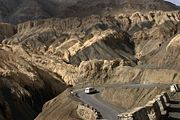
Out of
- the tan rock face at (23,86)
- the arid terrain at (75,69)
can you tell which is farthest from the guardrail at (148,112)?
the tan rock face at (23,86)

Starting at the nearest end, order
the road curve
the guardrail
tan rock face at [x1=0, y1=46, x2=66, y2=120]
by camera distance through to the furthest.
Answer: the guardrail
the road curve
tan rock face at [x1=0, y1=46, x2=66, y2=120]

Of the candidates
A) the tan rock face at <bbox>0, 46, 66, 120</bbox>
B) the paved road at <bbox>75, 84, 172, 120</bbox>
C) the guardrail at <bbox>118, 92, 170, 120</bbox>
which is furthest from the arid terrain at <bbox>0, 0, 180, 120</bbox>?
the guardrail at <bbox>118, 92, 170, 120</bbox>

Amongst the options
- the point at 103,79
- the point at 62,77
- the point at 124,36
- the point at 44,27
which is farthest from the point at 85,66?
the point at 44,27

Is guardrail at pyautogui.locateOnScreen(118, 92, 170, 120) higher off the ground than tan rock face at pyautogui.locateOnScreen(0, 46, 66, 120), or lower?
higher

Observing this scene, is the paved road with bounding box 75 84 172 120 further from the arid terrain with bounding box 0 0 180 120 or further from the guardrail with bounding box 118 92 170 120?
the guardrail with bounding box 118 92 170 120

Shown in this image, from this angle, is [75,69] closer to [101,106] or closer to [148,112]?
[101,106]

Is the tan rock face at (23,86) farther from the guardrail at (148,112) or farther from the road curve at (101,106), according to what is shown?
the guardrail at (148,112)

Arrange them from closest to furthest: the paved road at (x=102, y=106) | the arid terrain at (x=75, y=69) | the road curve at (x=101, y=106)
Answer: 1. the road curve at (x=101, y=106)
2. the paved road at (x=102, y=106)
3. the arid terrain at (x=75, y=69)

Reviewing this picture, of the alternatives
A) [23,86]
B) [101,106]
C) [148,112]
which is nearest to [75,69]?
[23,86]
